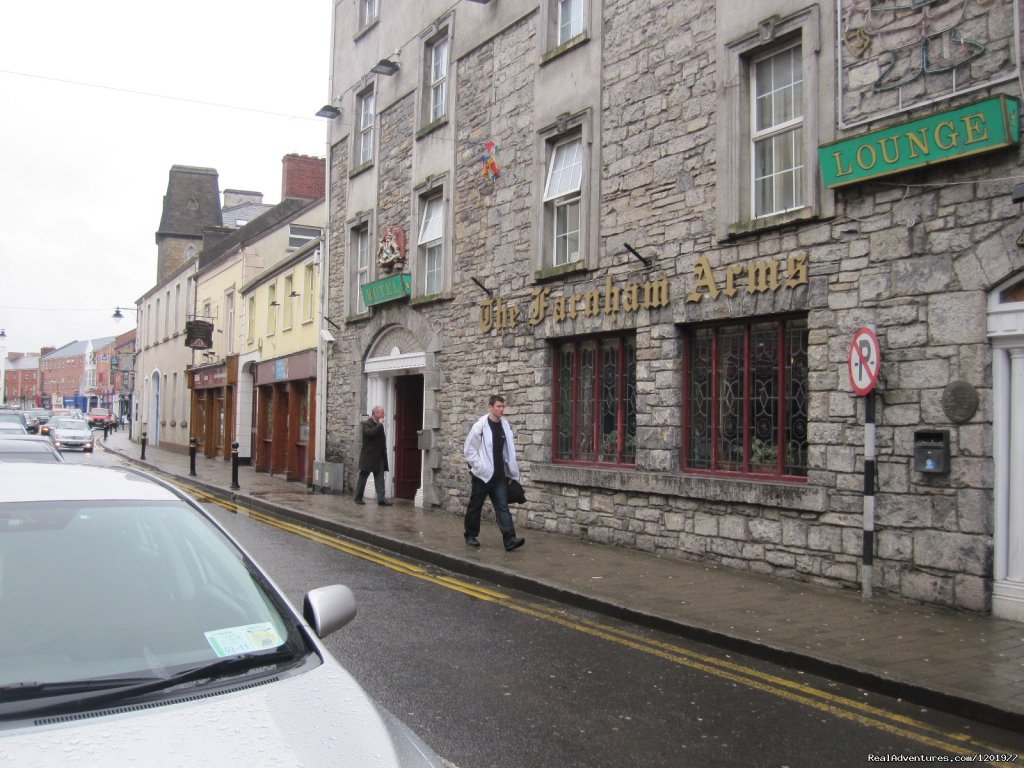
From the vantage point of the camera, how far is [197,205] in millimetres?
53469

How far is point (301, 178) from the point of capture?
111ft

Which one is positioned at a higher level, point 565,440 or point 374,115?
point 374,115

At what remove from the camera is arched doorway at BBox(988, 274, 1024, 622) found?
748 centimetres

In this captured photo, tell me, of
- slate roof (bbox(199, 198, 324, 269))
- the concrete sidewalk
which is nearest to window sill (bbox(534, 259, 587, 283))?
the concrete sidewalk

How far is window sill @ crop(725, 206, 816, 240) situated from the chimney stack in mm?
25728

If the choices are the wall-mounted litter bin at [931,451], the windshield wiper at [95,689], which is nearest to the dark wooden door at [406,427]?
the wall-mounted litter bin at [931,451]

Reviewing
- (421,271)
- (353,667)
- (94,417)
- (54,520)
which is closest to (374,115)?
(421,271)

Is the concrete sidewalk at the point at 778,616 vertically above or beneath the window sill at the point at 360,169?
beneath

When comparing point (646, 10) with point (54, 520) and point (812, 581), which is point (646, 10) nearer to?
point (812, 581)

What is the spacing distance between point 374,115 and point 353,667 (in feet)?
49.8

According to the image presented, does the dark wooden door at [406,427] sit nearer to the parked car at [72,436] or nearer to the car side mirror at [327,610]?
the car side mirror at [327,610]

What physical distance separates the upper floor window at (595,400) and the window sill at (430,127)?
5562mm

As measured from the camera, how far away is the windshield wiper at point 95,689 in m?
2.48

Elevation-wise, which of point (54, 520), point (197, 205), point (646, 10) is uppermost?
point (197, 205)
